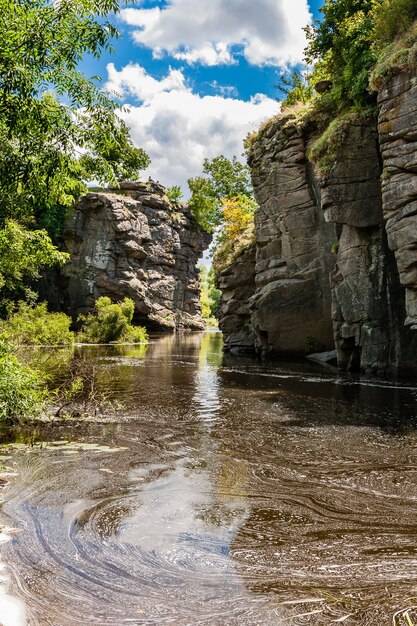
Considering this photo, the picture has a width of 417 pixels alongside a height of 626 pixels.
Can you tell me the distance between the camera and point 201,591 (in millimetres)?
4555

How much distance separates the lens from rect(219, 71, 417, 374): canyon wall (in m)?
19.2

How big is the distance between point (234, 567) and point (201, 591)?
23.7 inches

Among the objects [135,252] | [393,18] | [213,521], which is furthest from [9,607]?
[135,252]

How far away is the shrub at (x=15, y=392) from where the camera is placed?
10164mm

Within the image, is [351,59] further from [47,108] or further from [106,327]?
[106,327]

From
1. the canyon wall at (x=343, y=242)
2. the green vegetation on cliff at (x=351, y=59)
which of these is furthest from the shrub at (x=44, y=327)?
the green vegetation on cliff at (x=351, y=59)

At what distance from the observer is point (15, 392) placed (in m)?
10.4

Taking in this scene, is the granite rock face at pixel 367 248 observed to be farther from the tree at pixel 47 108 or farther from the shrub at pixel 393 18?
the tree at pixel 47 108

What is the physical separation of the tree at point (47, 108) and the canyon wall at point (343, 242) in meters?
13.0

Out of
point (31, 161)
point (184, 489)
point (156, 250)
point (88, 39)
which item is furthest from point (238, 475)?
point (156, 250)

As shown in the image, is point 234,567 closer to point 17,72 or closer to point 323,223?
point 17,72

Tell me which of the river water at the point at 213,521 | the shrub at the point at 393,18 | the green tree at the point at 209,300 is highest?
the shrub at the point at 393,18

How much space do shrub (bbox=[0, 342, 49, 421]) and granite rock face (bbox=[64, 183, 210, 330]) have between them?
50.3 meters

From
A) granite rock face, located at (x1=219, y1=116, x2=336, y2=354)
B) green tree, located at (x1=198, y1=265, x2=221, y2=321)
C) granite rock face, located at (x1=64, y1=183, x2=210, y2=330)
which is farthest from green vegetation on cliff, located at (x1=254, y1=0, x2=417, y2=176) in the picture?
green tree, located at (x1=198, y1=265, x2=221, y2=321)
